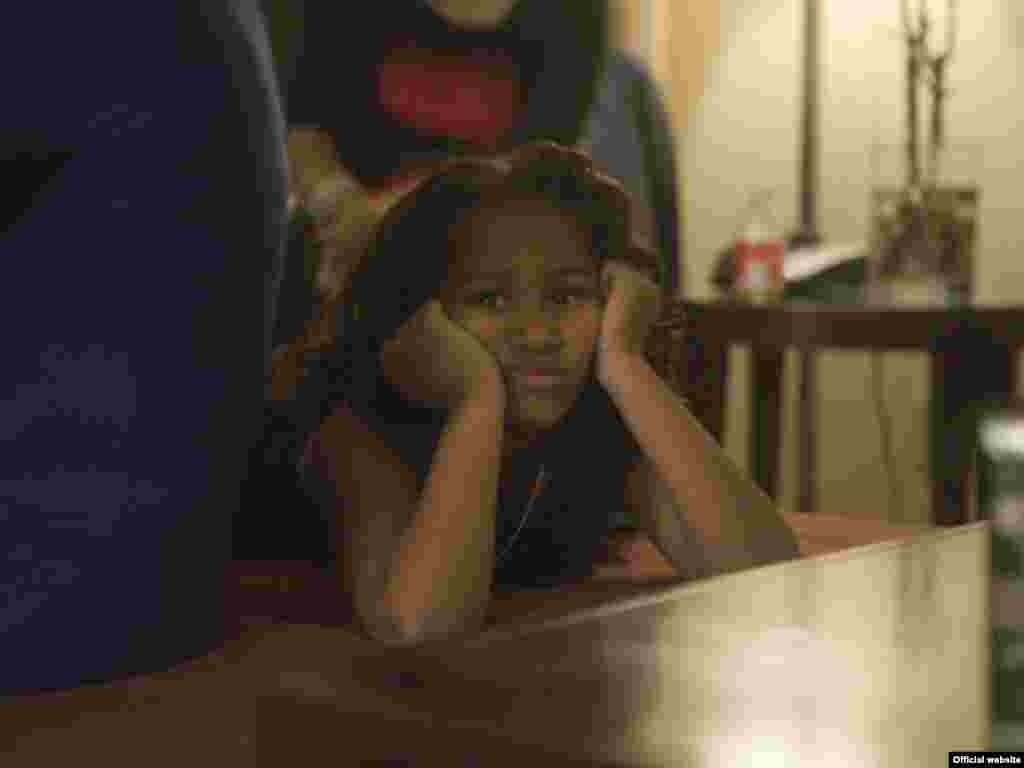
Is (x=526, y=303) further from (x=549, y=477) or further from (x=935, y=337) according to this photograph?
(x=935, y=337)

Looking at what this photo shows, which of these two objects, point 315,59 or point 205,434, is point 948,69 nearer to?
point 315,59

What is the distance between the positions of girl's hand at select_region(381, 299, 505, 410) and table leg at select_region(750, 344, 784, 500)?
142cm

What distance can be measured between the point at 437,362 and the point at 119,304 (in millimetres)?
290

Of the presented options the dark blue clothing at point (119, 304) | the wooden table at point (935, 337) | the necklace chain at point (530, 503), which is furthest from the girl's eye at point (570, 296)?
the wooden table at point (935, 337)

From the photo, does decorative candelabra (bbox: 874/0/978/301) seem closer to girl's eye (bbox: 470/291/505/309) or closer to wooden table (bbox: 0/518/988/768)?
girl's eye (bbox: 470/291/505/309)

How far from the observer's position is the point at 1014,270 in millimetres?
2875

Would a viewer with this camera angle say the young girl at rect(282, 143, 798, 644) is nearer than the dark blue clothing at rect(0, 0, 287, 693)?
No

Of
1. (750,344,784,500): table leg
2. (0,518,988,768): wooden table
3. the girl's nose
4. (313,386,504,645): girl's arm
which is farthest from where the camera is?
(750,344,784,500): table leg

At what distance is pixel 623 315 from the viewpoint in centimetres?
124

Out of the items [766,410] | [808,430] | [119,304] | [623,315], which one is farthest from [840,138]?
[119,304]

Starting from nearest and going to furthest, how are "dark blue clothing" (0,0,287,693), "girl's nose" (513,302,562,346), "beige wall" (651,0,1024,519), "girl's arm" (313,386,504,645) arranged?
1. "dark blue clothing" (0,0,287,693)
2. "girl's arm" (313,386,504,645)
3. "girl's nose" (513,302,562,346)
4. "beige wall" (651,0,1024,519)

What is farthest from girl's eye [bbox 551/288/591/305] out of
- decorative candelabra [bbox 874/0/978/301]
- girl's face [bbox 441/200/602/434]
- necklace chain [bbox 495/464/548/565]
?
decorative candelabra [bbox 874/0/978/301]

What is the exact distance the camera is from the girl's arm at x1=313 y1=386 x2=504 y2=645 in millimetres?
1092

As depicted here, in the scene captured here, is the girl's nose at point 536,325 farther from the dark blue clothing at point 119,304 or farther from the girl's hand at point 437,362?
the dark blue clothing at point 119,304
